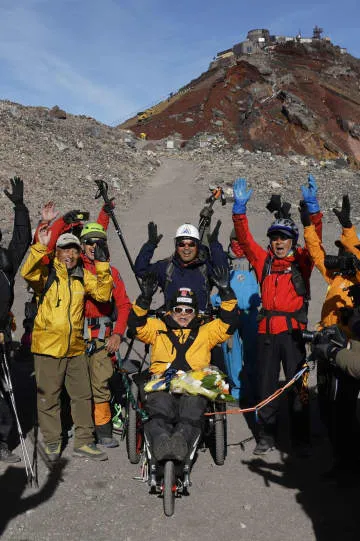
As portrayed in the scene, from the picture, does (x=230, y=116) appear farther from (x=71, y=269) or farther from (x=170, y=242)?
(x=71, y=269)

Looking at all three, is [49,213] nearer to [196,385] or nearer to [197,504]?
[196,385]

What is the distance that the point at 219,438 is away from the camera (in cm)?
540

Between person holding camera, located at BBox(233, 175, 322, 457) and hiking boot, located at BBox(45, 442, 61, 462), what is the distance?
211 centimetres

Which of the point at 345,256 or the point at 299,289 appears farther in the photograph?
the point at 299,289

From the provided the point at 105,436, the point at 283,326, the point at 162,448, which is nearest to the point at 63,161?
the point at 105,436

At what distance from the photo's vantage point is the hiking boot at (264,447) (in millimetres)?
5758

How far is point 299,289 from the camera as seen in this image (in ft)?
18.6

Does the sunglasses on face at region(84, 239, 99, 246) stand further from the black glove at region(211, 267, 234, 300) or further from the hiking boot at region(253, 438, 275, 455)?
the hiking boot at region(253, 438, 275, 455)

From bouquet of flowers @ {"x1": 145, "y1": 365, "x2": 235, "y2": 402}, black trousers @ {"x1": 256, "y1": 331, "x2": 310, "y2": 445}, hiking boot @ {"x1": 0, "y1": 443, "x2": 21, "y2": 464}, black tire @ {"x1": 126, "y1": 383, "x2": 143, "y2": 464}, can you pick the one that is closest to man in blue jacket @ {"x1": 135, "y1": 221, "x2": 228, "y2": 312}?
black trousers @ {"x1": 256, "y1": 331, "x2": 310, "y2": 445}

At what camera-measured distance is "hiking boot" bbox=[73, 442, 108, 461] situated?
18.2 feet

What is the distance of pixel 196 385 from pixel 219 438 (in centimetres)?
67

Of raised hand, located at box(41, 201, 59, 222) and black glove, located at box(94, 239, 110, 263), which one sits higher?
raised hand, located at box(41, 201, 59, 222)

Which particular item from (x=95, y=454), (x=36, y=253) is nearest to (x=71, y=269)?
(x=36, y=253)

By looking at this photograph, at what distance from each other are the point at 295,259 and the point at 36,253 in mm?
2740
